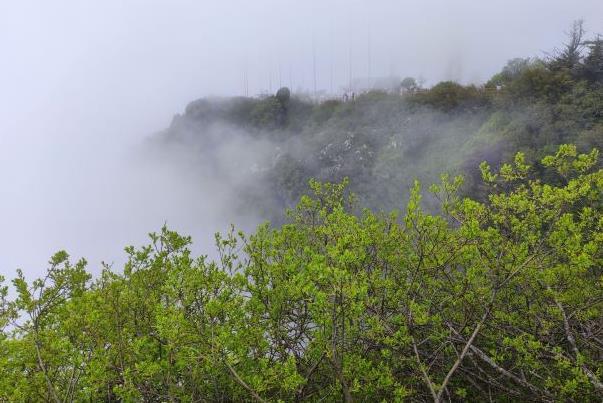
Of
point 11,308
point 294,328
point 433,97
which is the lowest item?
point 433,97

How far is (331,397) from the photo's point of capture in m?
5.29

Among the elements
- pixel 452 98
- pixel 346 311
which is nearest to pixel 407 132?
pixel 452 98

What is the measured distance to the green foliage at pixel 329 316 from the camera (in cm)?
431

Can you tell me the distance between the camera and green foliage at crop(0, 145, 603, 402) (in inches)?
170

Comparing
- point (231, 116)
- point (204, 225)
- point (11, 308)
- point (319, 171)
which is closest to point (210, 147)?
point (231, 116)

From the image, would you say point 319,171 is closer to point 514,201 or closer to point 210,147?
point 210,147

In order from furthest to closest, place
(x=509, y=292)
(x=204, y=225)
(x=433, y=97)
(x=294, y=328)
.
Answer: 1. (x=204, y=225)
2. (x=433, y=97)
3. (x=509, y=292)
4. (x=294, y=328)

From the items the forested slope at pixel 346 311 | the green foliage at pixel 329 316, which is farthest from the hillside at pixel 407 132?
the green foliage at pixel 329 316

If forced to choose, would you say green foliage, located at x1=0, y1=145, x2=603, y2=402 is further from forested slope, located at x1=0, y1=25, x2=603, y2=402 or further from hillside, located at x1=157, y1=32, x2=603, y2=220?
hillside, located at x1=157, y1=32, x2=603, y2=220

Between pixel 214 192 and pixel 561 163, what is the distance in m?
63.8

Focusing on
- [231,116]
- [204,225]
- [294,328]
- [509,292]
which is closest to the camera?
[294,328]

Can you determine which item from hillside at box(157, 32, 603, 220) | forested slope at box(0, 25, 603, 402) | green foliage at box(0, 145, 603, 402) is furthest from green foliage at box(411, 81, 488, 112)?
green foliage at box(0, 145, 603, 402)

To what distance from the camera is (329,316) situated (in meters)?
4.29

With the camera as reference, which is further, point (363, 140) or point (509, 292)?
point (363, 140)
